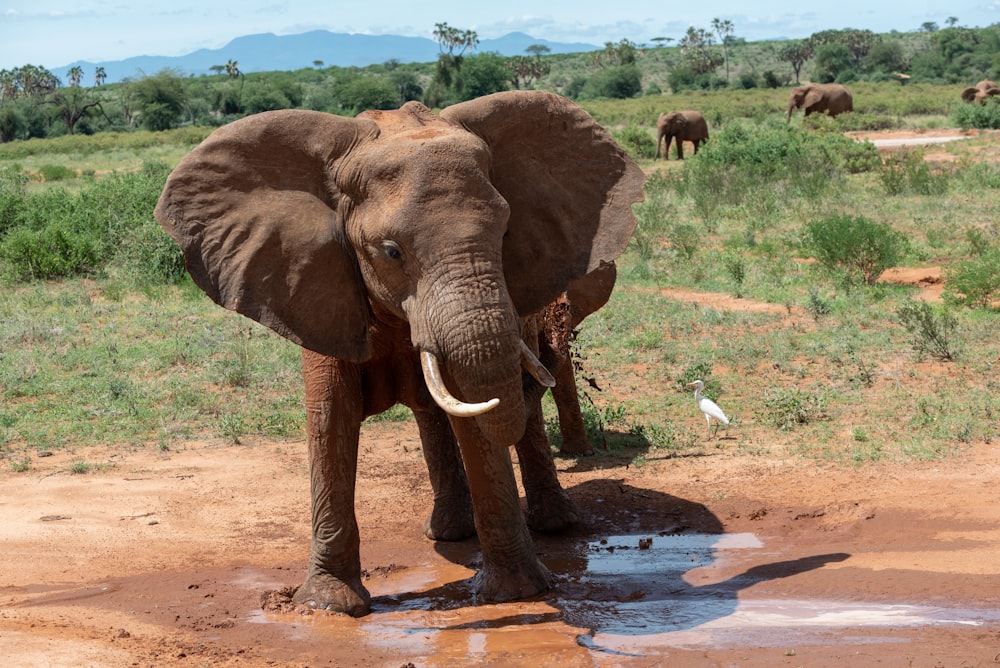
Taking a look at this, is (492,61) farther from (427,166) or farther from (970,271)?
(427,166)

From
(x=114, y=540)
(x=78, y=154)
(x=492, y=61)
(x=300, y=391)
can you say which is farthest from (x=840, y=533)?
(x=492, y=61)

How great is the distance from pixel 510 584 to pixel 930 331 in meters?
5.39

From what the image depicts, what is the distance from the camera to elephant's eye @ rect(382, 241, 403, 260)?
16.1ft

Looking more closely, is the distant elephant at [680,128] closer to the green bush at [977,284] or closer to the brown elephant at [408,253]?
the green bush at [977,284]

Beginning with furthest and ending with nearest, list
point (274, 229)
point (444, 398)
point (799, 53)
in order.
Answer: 1. point (799, 53)
2. point (274, 229)
3. point (444, 398)

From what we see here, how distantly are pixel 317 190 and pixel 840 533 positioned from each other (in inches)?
135

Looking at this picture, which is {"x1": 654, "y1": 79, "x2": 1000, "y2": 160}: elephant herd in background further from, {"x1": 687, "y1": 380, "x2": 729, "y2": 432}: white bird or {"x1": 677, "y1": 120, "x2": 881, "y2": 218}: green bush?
{"x1": 687, "y1": 380, "x2": 729, "y2": 432}: white bird

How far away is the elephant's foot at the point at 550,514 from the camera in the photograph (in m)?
7.06

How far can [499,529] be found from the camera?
5809mm

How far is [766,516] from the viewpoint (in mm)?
7082

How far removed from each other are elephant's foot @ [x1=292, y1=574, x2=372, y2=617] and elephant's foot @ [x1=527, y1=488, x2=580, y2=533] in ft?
4.91

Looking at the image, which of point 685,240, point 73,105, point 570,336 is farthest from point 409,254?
point 73,105

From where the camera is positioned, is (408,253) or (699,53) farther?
(699,53)

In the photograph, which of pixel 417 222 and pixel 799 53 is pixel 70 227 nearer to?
pixel 417 222
